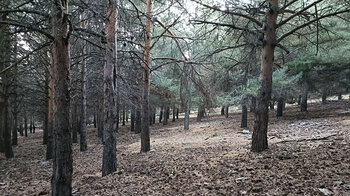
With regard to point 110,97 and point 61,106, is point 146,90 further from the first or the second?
point 61,106

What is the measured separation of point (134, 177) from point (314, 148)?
452 cm

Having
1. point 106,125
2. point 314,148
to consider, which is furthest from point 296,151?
point 106,125

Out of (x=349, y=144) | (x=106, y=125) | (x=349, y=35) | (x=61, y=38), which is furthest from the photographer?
(x=349, y=35)

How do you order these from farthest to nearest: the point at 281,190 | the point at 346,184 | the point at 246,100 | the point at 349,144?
the point at 246,100 < the point at 349,144 < the point at 281,190 < the point at 346,184

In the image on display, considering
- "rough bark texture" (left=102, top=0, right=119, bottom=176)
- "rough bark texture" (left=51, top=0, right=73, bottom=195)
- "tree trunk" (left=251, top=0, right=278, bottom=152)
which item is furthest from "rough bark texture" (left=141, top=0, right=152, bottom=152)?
"rough bark texture" (left=51, top=0, right=73, bottom=195)

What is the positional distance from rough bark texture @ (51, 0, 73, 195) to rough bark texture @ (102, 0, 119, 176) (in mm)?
2133

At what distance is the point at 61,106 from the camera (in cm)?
366

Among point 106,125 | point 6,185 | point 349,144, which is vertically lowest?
point 6,185

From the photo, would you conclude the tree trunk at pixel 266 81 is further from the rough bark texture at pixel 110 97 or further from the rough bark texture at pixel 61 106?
the rough bark texture at pixel 61 106

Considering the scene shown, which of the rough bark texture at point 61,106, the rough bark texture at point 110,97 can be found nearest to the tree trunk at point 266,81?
the rough bark texture at point 110,97

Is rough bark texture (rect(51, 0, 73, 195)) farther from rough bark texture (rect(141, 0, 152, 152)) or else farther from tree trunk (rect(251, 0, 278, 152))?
rough bark texture (rect(141, 0, 152, 152))

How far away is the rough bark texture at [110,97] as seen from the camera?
5.84 metres

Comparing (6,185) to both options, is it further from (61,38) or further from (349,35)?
(349,35)

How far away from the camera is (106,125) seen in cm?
598
